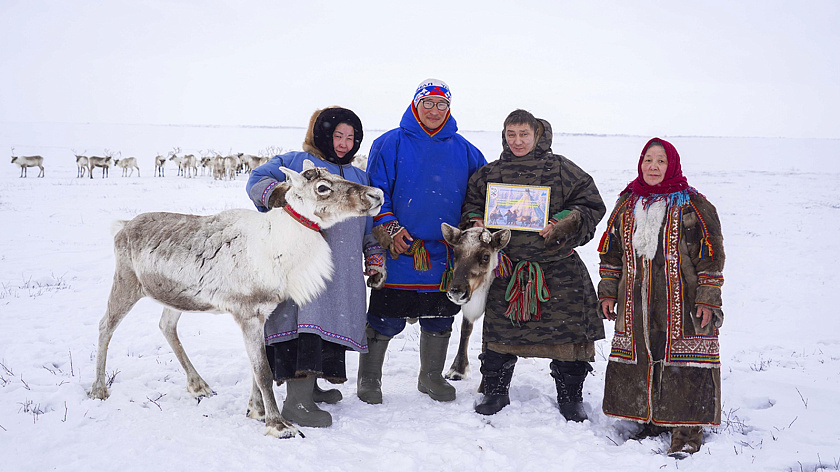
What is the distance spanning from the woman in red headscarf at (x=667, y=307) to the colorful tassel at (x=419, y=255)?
1386mm

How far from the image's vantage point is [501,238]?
160 inches

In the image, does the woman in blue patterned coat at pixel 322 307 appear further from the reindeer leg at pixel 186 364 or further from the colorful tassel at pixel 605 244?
the colorful tassel at pixel 605 244

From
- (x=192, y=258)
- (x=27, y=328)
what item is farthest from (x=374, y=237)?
(x=27, y=328)

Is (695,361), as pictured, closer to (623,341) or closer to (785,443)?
(623,341)

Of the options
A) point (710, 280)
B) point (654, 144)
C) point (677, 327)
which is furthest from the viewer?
point (654, 144)

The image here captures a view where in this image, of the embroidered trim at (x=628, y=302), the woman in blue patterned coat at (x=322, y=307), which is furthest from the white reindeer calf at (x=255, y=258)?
the embroidered trim at (x=628, y=302)

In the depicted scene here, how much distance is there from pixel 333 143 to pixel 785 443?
3.80 m

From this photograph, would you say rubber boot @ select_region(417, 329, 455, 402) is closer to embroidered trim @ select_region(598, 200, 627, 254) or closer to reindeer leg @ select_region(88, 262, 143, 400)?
embroidered trim @ select_region(598, 200, 627, 254)

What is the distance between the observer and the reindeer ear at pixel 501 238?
4.02m

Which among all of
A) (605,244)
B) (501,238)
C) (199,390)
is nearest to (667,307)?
(605,244)

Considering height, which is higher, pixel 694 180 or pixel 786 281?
pixel 694 180

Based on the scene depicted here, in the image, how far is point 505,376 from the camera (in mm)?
4305

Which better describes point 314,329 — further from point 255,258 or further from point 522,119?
point 522,119

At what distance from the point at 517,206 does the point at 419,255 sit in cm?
87
